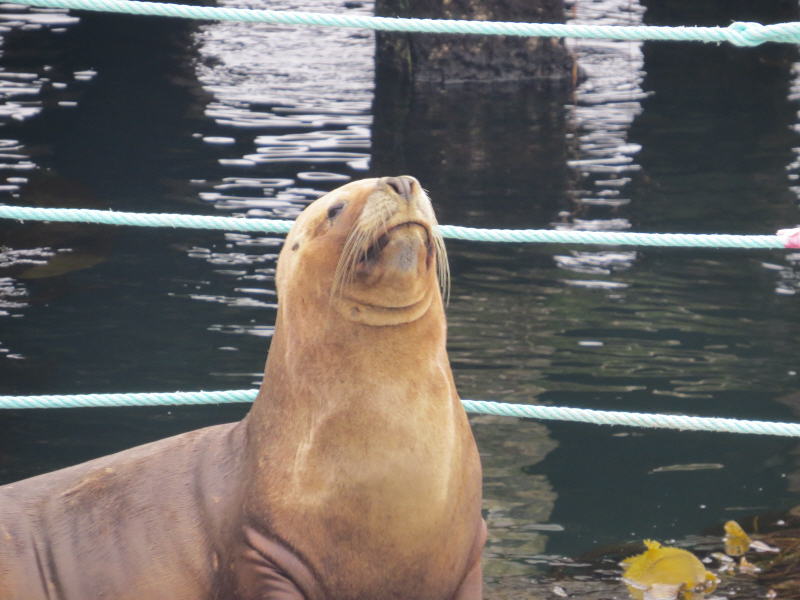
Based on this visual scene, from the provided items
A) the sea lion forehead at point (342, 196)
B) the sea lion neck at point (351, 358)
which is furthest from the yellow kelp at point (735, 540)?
the sea lion forehead at point (342, 196)

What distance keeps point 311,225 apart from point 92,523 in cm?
91

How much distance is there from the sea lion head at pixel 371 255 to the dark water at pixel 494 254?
1.32 metres

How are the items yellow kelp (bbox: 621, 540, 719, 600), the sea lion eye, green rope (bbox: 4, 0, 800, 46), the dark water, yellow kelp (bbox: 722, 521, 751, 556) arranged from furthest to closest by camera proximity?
the dark water, yellow kelp (bbox: 722, 521, 751, 556), yellow kelp (bbox: 621, 540, 719, 600), green rope (bbox: 4, 0, 800, 46), the sea lion eye

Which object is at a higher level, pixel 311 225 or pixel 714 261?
pixel 311 225

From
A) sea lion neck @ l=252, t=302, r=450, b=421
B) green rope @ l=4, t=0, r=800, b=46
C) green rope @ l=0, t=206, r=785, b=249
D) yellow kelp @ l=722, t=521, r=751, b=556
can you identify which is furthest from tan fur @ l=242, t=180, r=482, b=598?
yellow kelp @ l=722, t=521, r=751, b=556

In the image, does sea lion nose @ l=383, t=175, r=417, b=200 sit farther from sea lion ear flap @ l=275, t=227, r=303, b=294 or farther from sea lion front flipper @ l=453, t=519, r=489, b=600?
sea lion front flipper @ l=453, t=519, r=489, b=600

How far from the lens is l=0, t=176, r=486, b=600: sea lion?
3.05m

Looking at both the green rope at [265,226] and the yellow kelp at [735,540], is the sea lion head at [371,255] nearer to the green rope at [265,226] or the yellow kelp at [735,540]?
the green rope at [265,226]

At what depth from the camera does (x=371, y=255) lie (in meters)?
3.06

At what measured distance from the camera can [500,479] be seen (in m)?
4.86

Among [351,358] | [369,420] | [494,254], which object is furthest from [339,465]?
[494,254]

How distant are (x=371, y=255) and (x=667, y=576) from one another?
4.69ft

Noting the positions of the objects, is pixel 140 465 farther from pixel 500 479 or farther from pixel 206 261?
pixel 206 261

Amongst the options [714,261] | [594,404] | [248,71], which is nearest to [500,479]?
[594,404]
